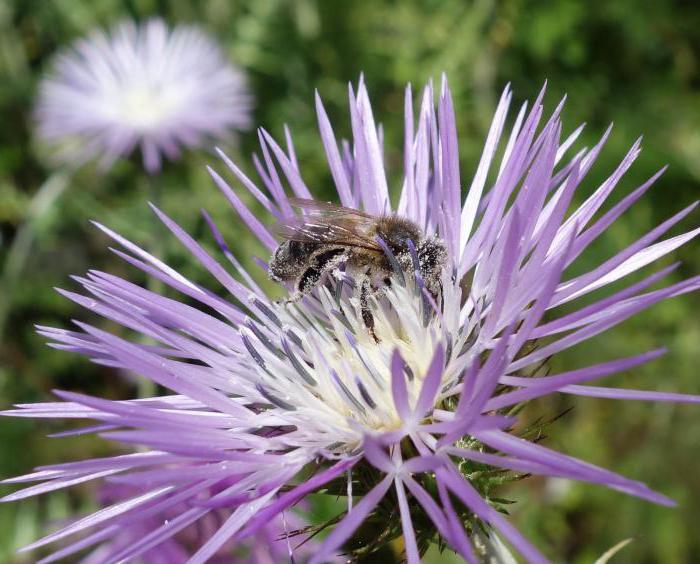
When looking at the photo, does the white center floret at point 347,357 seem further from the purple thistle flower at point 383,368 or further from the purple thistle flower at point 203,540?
the purple thistle flower at point 203,540

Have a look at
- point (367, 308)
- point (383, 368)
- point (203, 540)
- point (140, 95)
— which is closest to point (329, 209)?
point (367, 308)

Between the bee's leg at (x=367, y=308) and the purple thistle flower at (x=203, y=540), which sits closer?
the bee's leg at (x=367, y=308)

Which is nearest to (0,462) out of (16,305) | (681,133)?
(16,305)

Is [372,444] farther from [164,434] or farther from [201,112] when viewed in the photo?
[201,112]

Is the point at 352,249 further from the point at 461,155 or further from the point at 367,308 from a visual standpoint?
the point at 461,155

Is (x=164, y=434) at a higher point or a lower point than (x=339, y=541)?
higher

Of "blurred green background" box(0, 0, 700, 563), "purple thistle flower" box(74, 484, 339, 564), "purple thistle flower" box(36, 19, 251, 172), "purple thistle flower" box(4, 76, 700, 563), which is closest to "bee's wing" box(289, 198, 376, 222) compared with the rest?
"purple thistle flower" box(4, 76, 700, 563)

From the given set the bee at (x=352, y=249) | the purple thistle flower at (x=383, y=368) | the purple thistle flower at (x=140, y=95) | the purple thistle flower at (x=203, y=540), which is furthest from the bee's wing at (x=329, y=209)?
the purple thistle flower at (x=140, y=95)
